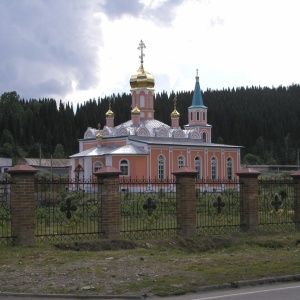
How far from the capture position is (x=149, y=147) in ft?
157

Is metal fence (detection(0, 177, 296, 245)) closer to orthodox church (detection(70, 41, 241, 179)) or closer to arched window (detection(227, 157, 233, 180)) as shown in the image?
orthodox church (detection(70, 41, 241, 179))

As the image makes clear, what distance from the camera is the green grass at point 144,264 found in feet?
28.2

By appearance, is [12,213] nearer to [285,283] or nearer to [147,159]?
[285,283]

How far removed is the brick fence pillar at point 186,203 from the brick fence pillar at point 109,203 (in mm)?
1588

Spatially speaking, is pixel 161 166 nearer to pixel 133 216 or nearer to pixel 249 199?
pixel 133 216

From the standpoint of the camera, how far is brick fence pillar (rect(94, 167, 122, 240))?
12.9 m

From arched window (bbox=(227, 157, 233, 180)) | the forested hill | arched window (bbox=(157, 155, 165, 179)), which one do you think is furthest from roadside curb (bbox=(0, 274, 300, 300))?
the forested hill

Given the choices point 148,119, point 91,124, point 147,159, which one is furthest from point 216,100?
point 147,159

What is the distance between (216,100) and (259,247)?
100563 millimetres

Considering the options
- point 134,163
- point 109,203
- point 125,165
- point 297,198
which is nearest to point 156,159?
point 134,163

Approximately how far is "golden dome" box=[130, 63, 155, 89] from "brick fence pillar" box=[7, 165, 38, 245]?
42.1 m

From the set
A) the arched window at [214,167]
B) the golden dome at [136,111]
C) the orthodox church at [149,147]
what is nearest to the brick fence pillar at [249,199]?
the orthodox church at [149,147]

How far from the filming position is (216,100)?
11269 centimetres

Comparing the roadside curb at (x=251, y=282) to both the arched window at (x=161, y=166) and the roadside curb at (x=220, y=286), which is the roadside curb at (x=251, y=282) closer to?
the roadside curb at (x=220, y=286)
